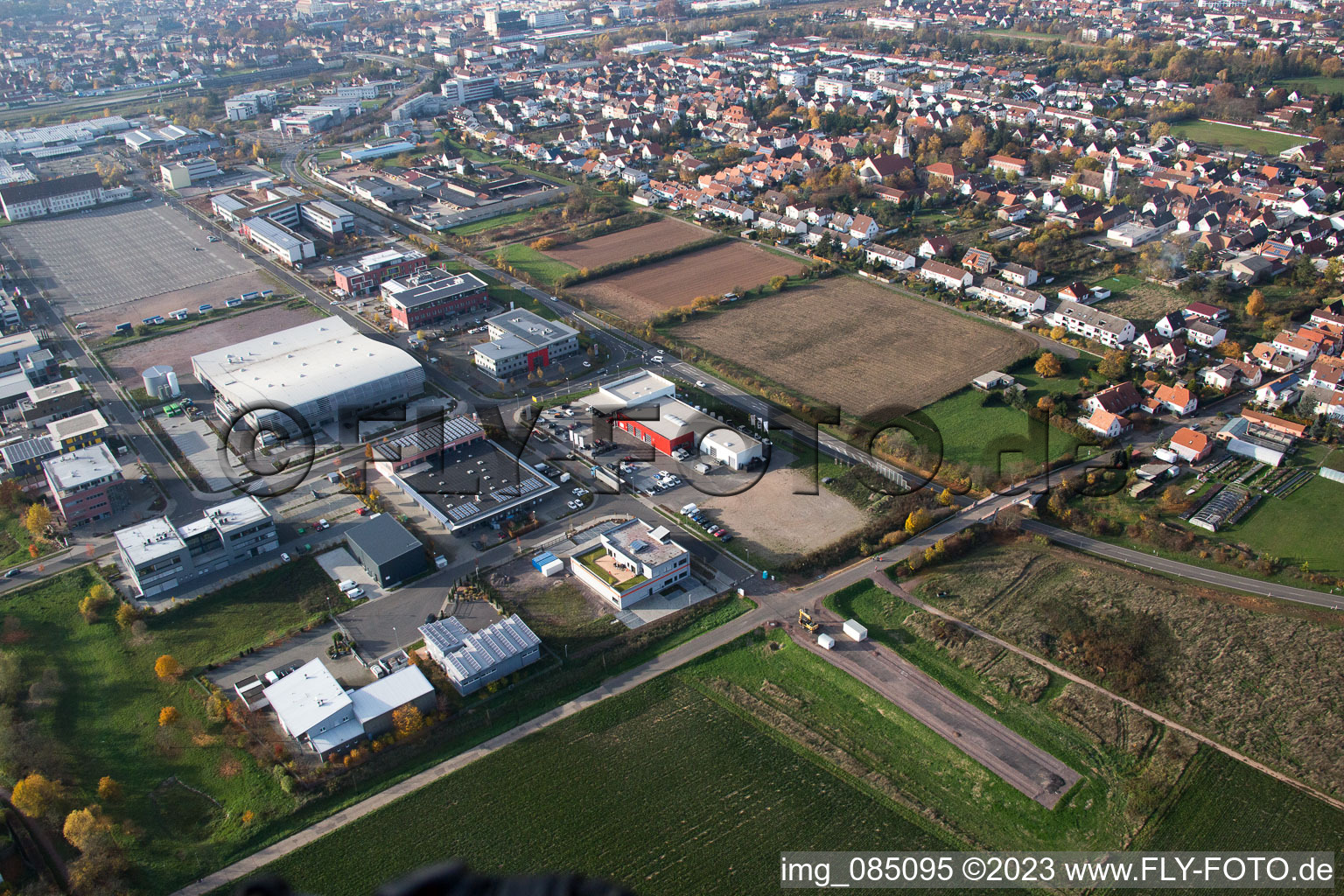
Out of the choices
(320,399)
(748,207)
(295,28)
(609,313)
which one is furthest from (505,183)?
(295,28)

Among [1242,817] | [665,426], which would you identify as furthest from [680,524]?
[1242,817]

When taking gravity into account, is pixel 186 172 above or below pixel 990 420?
above

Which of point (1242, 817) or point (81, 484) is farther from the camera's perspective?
point (81, 484)

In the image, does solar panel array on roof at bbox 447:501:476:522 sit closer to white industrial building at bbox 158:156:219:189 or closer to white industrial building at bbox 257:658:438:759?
white industrial building at bbox 257:658:438:759

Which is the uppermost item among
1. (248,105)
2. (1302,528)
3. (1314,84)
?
(248,105)

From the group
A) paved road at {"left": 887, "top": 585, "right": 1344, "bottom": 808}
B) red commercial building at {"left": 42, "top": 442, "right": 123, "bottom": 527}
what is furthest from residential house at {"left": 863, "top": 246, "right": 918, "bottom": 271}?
red commercial building at {"left": 42, "top": 442, "right": 123, "bottom": 527}

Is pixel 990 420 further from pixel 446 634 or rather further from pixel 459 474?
pixel 446 634

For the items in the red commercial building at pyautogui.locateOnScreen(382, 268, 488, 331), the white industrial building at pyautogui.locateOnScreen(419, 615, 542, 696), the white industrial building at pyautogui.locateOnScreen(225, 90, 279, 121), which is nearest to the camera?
the white industrial building at pyautogui.locateOnScreen(419, 615, 542, 696)
